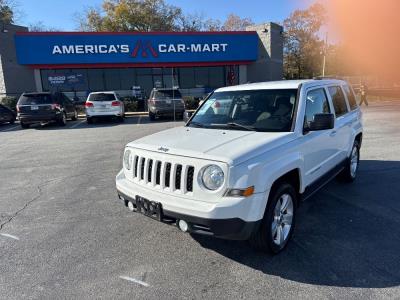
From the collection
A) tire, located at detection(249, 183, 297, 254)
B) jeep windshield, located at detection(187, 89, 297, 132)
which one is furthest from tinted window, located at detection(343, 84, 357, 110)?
tire, located at detection(249, 183, 297, 254)

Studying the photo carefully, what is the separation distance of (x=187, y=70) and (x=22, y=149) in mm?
22314

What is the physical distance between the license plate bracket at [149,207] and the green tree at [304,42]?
5132 centimetres

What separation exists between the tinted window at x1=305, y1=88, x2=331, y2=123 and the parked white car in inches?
561

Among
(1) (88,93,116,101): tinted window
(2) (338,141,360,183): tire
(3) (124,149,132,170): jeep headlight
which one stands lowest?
(2) (338,141,360,183): tire

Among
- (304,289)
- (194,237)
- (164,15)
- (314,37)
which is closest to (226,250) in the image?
(194,237)

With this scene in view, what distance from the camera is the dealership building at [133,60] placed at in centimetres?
2636

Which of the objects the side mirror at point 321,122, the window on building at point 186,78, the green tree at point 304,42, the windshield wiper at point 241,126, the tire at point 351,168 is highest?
the green tree at point 304,42

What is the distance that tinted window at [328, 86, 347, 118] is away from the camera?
5.38 meters

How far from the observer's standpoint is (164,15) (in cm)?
5066

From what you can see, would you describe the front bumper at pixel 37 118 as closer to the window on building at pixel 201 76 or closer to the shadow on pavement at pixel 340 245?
the shadow on pavement at pixel 340 245

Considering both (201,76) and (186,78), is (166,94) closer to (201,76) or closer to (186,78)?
(186,78)

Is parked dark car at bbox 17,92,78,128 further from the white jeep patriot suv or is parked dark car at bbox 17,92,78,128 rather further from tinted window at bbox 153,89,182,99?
the white jeep patriot suv

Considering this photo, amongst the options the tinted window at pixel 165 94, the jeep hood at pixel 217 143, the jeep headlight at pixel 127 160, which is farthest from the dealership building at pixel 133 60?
the jeep headlight at pixel 127 160

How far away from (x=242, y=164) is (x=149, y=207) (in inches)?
42.6
